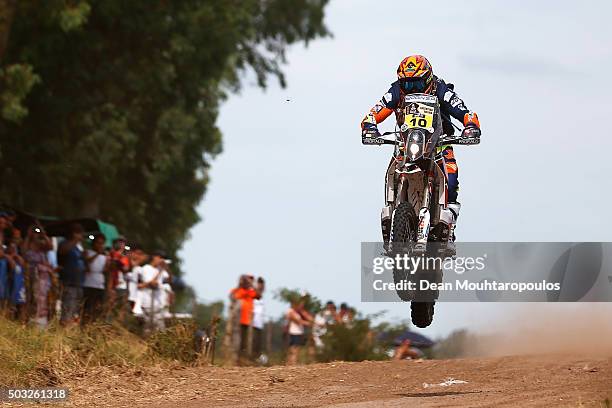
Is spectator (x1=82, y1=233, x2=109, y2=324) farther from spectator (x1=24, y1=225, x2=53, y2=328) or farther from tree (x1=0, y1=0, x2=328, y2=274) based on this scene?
tree (x1=0, y1=0, x2=328, y2=274)

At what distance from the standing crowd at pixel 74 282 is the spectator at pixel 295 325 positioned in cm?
194

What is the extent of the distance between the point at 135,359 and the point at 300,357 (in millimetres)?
4369

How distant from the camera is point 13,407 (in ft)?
45.2

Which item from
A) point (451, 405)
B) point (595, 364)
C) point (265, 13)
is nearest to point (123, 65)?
point (265, 13)

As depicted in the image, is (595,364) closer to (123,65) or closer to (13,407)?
(13,407)

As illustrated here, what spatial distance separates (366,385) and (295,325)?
476 centimetres

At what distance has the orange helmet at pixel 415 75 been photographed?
1359 cm

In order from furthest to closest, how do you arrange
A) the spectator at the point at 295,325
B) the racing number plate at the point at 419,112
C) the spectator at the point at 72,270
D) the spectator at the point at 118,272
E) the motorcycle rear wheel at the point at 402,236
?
1. the spectator at the point at 118,272
2. the spectator at the point at 295,325
3. the spectator at the point at 72,270
4. the racing number plate at the point at 419,112
5. the motorcycle rear wheel at the point at 402,236

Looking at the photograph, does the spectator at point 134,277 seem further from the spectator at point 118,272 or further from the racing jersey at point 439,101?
the racing jersey at point 439,101

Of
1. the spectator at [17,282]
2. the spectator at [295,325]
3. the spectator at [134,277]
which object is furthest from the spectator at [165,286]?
the spectator at [17,282]

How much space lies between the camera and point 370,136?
1366 cm

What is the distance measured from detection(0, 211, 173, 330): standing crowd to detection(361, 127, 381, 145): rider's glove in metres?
5.62

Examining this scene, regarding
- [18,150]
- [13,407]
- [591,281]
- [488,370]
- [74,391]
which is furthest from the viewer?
[18,150]

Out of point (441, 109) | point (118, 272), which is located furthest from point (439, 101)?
point (118, 272)
